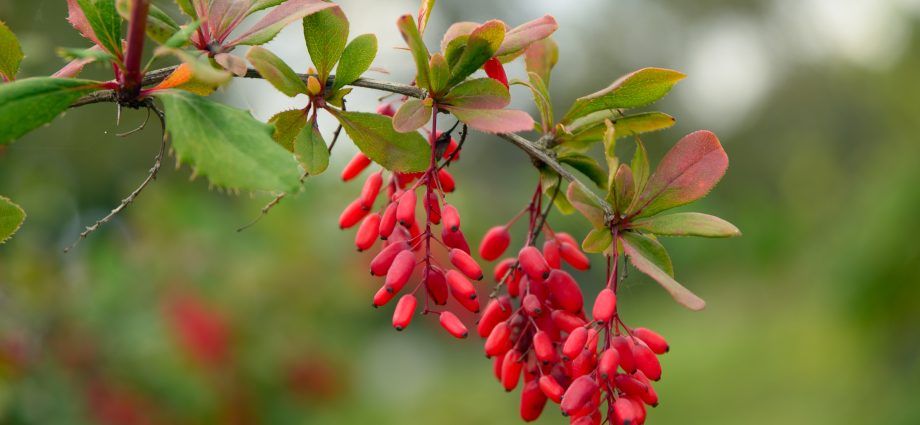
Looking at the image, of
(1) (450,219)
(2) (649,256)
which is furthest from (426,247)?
(2) (649,256)

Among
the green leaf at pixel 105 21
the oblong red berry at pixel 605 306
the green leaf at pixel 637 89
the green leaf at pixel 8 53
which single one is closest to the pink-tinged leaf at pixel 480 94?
the green leaf at pixel 637 89

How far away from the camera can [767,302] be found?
14680 millimetres

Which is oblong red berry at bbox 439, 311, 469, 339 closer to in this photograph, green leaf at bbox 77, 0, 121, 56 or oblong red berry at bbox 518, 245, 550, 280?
oblong red berry at bbox 518, 245, 550, 280

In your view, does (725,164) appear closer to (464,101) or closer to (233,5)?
(464,101)

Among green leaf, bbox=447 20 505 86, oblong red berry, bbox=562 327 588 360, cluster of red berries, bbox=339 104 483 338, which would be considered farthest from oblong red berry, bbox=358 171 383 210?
oblong red berry, bbox=562 327 588 360

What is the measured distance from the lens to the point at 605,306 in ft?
2.75

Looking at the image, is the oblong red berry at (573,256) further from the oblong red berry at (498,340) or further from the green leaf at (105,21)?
the green leaf at (105,21)

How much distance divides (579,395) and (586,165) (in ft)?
0.95

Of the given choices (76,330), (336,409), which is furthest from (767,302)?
(76,330)

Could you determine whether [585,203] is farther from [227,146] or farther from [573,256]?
[227,146]

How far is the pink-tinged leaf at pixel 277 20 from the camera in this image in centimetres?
81

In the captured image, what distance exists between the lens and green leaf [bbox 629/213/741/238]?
0.80 m

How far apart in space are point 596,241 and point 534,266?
86 mm

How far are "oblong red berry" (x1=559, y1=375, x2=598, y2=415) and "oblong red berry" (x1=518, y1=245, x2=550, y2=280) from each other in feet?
0.43
